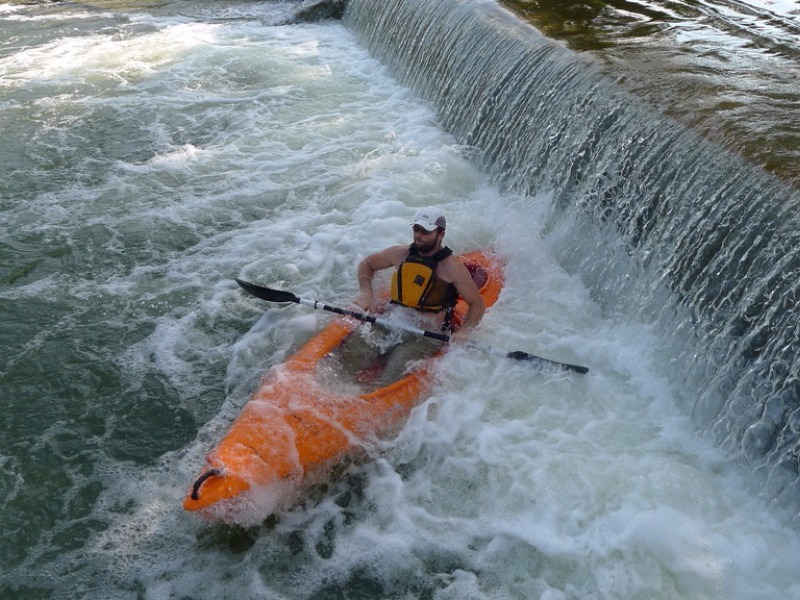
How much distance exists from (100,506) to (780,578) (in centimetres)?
355

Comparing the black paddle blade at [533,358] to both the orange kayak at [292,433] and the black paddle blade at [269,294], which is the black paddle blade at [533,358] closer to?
the orange kayak at [292,433]

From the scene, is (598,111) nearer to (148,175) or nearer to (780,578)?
(780,578)

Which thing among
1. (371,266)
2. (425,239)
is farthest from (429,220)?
(371,266)

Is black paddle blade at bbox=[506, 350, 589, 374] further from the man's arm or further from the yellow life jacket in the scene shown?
the man's arm

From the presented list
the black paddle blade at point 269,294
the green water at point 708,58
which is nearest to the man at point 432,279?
the black paddle blade at point 269,294

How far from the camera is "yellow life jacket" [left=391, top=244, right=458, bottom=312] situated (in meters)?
5.07

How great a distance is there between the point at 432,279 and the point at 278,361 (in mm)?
1211

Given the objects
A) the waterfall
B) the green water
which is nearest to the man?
the waterfall

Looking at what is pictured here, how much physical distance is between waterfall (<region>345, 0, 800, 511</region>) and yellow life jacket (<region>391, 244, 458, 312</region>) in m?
1.41

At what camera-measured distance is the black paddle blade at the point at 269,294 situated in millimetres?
5441

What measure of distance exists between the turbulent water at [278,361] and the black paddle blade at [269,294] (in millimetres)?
239

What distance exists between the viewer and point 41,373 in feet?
16.6

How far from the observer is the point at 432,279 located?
5.09m

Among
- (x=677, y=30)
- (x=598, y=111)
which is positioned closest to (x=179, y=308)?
(x=598, y=111)
